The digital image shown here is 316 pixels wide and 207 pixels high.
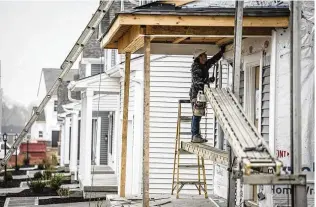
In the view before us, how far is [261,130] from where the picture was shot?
9594mm

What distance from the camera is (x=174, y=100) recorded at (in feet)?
52.2

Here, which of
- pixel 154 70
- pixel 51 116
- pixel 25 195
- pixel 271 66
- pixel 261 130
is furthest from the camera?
pixel 51 116

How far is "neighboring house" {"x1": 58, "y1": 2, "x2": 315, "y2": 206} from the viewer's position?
8656 mm

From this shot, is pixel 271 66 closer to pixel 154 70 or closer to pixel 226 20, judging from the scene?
pixel 226 20

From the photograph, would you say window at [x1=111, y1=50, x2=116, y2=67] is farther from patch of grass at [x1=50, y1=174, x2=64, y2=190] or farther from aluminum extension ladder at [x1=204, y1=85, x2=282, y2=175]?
aluminum extension ladder at [x1=204, y1=85, x2=282, y2=175]

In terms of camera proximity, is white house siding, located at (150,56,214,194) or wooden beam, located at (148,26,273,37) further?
white house siding, located at (150,56,214,194)

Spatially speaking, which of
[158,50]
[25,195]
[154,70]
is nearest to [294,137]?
[158,50]

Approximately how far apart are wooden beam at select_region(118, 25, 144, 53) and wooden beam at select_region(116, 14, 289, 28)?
362 millimetres

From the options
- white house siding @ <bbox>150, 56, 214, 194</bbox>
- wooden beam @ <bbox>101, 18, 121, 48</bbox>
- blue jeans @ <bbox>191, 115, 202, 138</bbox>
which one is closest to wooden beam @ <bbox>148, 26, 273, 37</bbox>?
wooden beam @ <bbox>101, 18, 121, 48</bbox>

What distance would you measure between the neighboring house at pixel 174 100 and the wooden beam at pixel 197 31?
0.75 ft

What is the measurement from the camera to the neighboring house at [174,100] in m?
8.66

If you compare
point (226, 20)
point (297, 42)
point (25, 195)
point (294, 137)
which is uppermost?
point (226, 20)

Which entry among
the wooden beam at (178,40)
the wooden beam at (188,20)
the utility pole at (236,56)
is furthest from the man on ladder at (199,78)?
the utility pole at (236,56)

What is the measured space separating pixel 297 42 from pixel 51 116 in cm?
6413
